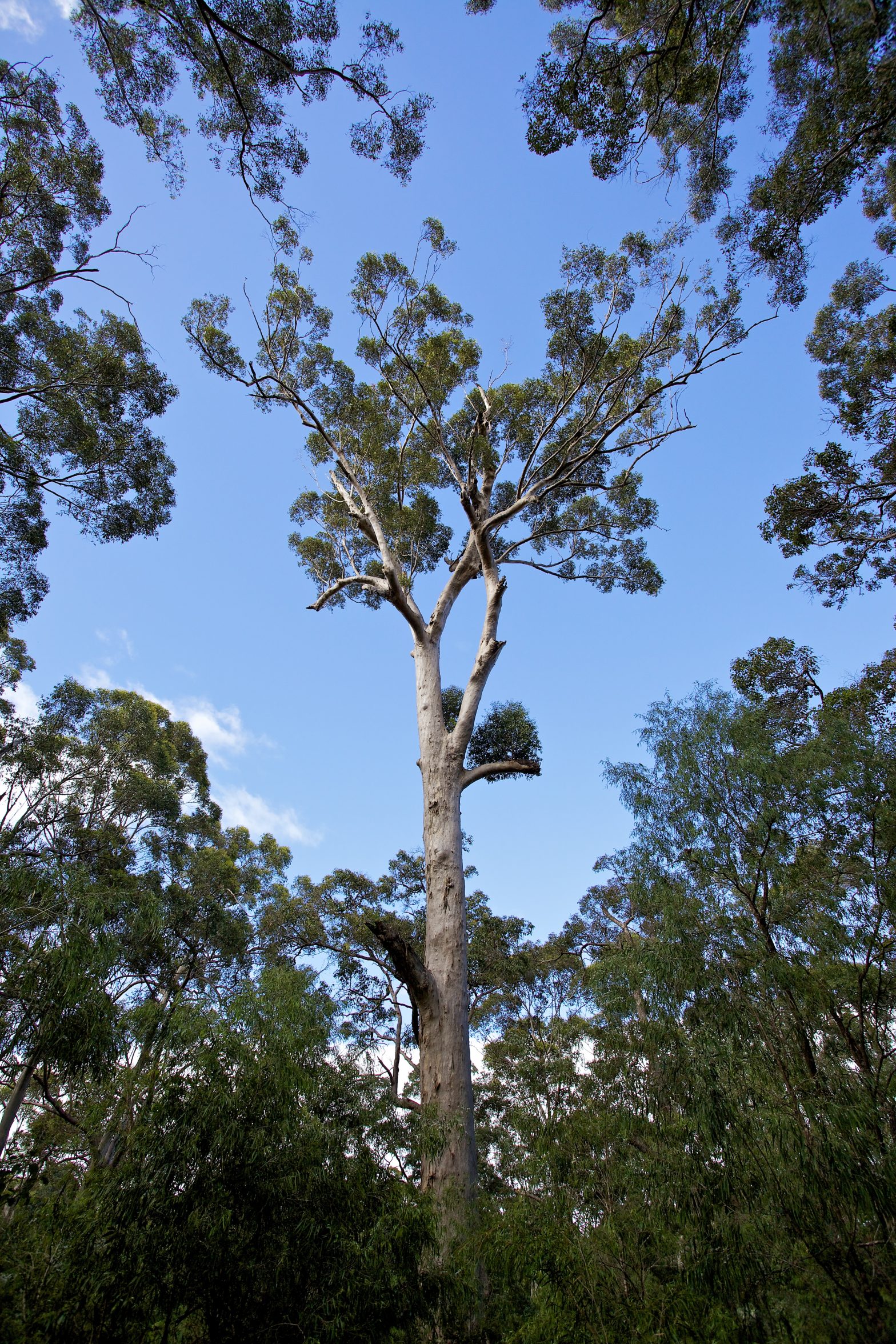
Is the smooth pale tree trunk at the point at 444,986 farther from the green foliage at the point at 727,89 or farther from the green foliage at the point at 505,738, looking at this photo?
the green foliage at the point at 727,89

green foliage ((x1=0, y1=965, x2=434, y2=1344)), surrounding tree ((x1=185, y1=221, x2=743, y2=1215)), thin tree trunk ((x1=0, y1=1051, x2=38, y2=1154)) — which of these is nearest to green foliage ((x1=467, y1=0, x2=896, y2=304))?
surrounding tree ((x1=185, y1=221, x2=743, y2=1215))

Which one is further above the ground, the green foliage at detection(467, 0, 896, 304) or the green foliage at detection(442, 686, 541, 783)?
the green foliage at detection(467, 0, 896, 304)

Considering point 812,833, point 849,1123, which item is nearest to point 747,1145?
point 849,1123

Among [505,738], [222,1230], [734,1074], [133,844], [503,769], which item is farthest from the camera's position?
[133,844]

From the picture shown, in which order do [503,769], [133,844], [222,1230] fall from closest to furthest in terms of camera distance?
1. [222,1230]
2. [503,769]
3. [133,844]

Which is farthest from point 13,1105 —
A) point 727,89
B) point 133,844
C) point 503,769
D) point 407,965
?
point 727,89

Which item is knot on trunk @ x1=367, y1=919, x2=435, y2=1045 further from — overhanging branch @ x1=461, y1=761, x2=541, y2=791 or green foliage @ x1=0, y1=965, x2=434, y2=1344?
overhanging branch @ x1=461, y1=761, x2=541, y2=791

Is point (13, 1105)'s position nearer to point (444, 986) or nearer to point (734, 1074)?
point (444, 986)

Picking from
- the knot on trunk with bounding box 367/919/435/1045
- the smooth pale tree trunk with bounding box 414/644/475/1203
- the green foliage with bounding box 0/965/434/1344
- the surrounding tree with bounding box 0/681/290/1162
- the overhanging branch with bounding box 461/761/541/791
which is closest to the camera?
the green foliage with bounding box 0/965/434/1344

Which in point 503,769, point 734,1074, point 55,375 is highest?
point 55,375

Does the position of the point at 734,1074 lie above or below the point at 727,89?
below

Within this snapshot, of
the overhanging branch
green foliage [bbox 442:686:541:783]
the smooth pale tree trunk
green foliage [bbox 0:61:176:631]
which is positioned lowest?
the smooth pale tree trunk

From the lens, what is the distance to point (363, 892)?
13383mm

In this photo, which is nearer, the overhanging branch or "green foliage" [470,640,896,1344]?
"green foliage" [470,640,896,1344]
